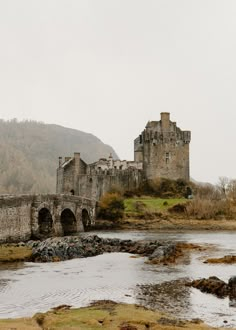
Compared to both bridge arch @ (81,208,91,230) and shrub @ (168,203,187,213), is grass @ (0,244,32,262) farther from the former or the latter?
shrub @ (168,203,187,213)

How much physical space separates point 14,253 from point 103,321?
659 inches

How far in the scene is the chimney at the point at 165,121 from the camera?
2940 inches

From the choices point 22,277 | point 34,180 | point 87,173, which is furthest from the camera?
point 34,180

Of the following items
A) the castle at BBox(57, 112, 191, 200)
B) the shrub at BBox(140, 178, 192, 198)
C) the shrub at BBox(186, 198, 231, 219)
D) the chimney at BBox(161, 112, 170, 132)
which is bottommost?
the shrub at BBox(186, 198, 231, 219)

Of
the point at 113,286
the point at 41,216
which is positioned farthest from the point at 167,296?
the point at 41,216

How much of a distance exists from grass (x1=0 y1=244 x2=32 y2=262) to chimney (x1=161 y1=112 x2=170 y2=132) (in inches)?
1787

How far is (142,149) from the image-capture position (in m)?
77.6

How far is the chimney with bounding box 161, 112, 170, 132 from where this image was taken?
74688 millimetres

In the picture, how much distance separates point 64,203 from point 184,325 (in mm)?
38749

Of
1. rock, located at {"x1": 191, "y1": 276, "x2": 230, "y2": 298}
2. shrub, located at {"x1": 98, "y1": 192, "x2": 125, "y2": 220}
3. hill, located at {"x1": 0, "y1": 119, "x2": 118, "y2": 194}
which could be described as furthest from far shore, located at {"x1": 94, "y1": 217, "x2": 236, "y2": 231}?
hill, located at {"x1": 0, "y1": 119, "x2": 118, "y2": 194}

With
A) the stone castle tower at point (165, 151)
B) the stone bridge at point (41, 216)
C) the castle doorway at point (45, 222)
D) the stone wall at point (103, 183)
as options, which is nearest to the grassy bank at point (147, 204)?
the stone wall at point (103, 183)

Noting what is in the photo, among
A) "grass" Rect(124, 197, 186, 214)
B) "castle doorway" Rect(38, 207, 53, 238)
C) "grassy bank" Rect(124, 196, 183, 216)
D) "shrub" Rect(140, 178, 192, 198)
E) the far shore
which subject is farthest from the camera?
"shrub" Rect(140, 178, 192, 198)

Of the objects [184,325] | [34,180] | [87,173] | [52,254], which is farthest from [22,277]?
[34,180]

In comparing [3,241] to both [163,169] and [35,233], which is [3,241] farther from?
[163,169]
